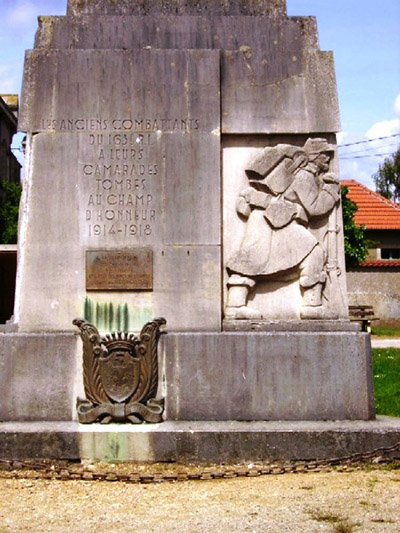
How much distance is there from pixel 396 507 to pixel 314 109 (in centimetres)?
370

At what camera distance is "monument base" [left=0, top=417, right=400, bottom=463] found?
663 cm

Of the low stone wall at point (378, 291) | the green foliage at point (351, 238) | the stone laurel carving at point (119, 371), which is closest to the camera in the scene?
the stone laurel carving at point (119, 371)

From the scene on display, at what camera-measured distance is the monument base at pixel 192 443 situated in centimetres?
663

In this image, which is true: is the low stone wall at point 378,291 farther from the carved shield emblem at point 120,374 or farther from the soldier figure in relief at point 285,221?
the carved shield emblem at point 120,374

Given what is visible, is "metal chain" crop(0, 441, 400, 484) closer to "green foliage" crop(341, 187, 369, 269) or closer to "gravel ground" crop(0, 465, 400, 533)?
"gravel ground" crop(0, 465, 400, 533)

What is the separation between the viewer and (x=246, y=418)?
7.02m

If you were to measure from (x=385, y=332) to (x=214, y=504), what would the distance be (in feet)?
70.2

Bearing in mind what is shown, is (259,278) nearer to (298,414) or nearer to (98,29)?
(298,414)

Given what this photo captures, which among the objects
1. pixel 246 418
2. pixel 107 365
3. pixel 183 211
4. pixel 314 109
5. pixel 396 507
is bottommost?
pixel 396 507

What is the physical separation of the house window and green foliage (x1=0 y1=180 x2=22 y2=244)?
1520cm

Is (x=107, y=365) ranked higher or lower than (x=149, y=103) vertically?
lower

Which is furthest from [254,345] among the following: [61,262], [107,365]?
[61,262]

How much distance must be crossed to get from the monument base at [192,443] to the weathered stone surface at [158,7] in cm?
391

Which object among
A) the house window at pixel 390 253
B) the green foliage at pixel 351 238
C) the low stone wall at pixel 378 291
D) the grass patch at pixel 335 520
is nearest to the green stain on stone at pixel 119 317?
the grass patch at pixel 335 520
